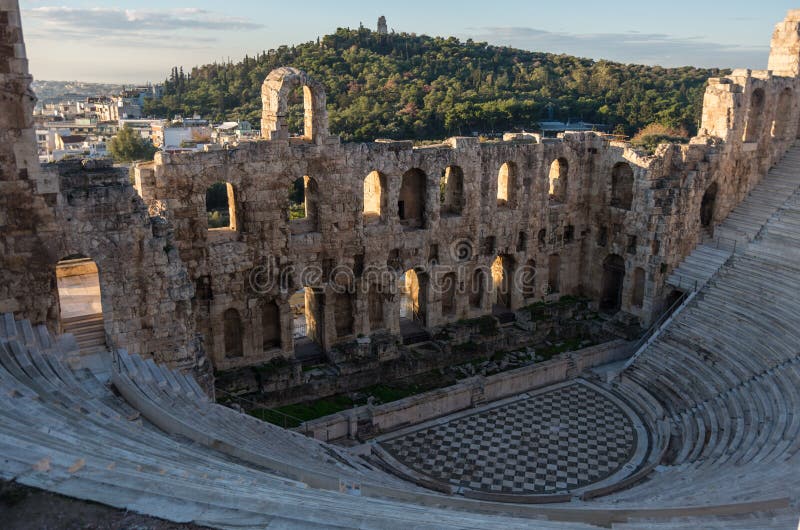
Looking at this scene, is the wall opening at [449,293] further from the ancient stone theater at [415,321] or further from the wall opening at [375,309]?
the wall opening at [375,309]

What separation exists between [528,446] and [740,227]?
46.9 ft

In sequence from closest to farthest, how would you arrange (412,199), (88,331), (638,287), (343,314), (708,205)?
(88,331) → (343,314) → (412,199) → (638,287) → (708,205)

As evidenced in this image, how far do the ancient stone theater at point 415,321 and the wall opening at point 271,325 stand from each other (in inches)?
3.7

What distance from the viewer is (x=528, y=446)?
19.2 m

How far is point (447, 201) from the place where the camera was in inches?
977

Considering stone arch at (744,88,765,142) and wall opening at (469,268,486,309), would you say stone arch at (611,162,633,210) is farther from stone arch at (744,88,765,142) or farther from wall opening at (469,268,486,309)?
wall opening at (469,268,486,309)

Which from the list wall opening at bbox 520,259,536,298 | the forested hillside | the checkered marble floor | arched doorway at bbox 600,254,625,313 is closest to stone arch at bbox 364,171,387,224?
wall opening at bbox 520,259,536,298

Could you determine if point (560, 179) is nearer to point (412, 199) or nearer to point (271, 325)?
point (412, 199)

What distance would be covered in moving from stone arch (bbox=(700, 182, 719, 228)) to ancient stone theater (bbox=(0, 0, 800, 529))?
0.17 m

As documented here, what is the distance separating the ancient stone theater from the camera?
1077cm

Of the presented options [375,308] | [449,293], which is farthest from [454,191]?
[375,308]

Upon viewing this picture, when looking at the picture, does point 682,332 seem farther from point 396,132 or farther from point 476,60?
point 476,60

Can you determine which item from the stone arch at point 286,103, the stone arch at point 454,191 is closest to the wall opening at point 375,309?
the stone arch at point 454,191

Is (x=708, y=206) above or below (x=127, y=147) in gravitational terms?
below
